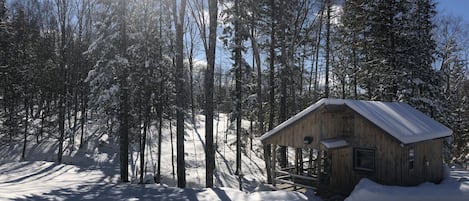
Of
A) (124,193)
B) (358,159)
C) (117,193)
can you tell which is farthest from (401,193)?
(117,193)

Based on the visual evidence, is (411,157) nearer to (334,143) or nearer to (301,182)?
(334,143)

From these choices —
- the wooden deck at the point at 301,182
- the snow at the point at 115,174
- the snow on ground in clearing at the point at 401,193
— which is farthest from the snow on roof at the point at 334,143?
the snow at the point at 115,174

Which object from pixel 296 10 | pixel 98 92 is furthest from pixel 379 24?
pixel 98 92

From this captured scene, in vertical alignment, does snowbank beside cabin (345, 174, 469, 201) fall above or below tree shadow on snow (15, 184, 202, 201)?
below

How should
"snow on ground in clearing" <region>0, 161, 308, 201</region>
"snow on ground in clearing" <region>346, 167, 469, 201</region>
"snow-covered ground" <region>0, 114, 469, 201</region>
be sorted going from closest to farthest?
"snow on ground in clearing" <region>0, 161, 308, 201</region> → "snow-covered ground" <region>0, 114, 469, 201</region> → "snow on ground in clearing" <region>346, 167, 469, 201</region>

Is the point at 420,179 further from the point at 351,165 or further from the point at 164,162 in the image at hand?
the point at 164,162

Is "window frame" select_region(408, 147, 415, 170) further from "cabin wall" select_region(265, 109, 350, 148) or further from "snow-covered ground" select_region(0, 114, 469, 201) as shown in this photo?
"cabin wall" select_region(265, 109, 350, 148)

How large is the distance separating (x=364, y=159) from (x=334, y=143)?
1.44 metres

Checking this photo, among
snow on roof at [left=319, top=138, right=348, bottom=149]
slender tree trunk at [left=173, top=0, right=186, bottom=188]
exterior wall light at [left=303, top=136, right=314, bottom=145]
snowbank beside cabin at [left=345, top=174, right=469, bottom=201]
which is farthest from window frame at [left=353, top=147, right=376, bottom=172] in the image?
slender tree trunk at [left=173, top=0, right=186, bottom=188]

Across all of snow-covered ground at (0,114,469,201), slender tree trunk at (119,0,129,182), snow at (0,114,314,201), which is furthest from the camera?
slender tree trunk at (119,0,129,182)

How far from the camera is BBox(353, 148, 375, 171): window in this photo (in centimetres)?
1273

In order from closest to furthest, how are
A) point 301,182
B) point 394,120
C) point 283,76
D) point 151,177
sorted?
1. point 394,120
2. point 301,182
3. point 283,76
4. point 151,177

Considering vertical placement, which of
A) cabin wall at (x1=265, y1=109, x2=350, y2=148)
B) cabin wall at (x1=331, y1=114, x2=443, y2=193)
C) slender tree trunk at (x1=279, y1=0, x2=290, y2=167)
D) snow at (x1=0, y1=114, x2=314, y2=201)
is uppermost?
slender tree trunk at (x1=279, y1=0, x2=290, y2=167)

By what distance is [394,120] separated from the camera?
13336 millimetres
